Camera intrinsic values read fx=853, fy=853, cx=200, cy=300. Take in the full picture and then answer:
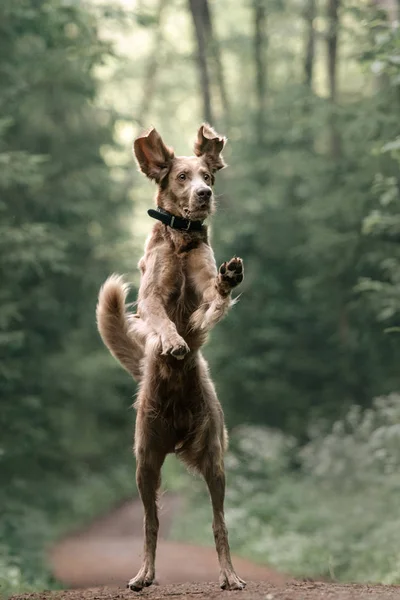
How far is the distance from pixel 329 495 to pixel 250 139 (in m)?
8.91

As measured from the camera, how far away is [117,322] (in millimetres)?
7164

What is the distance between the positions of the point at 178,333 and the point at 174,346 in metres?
0.50

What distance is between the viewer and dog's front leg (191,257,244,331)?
5742 mm

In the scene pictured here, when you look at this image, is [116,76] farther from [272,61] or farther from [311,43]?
[311,43]

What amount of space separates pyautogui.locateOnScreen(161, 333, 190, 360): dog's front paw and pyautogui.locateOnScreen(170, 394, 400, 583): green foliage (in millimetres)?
3764

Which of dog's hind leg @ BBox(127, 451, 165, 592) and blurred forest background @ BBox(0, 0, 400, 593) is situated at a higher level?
blurred forest background @ BBox(0, 0, 400, 593)

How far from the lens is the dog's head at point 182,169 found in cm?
645

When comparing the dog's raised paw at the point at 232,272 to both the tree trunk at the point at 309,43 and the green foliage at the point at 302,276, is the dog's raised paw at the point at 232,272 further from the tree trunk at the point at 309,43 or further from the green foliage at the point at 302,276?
the tree trunk at the point at 309,43

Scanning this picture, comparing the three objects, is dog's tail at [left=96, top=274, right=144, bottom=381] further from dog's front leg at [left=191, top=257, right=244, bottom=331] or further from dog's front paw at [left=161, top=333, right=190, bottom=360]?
dog's front paw at [left=161, top=333, right=190, bottom=360]

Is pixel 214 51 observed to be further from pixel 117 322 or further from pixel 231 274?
pixel 231 274

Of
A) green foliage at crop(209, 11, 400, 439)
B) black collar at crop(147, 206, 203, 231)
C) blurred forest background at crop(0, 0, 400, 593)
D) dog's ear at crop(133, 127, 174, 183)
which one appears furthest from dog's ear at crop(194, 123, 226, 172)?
green foliage at crop(209, 11, 400, 439)

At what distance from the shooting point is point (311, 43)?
20656 millimetres

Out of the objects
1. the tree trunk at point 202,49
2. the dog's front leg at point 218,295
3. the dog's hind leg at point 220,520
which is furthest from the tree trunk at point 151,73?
the dog's hind leg at point 220,520

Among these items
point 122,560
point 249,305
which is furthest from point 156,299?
point 249,305
